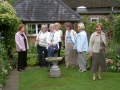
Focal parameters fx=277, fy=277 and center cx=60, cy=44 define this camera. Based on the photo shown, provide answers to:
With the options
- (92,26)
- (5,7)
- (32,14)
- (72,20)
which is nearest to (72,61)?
(5,7)

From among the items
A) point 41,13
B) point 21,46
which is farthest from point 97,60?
point 41,13

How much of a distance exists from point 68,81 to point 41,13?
1179 cm

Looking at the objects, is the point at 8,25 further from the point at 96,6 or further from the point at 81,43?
the point at 96,6

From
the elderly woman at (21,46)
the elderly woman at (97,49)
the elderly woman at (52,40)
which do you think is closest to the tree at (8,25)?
the elderly woman at (21,46)

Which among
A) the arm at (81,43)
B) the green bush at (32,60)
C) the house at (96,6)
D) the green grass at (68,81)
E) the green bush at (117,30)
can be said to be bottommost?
the green grass at (68,81)

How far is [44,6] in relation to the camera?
20531mm

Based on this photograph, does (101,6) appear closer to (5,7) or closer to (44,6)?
(44,6)

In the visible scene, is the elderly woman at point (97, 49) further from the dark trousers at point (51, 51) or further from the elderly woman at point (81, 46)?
the dark trousers at point (51, 51)

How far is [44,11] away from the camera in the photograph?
20.2 metres

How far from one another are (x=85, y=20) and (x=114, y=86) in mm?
12107

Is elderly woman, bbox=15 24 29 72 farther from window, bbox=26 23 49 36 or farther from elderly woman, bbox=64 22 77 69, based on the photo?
window, bbox=26 23 49 36

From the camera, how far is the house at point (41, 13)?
763 inches

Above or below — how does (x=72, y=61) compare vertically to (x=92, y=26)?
below

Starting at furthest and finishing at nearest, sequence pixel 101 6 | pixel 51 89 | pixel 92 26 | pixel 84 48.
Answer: pixel 101 6, pixel 92 26, pixel 84 48, pixel 51 89
